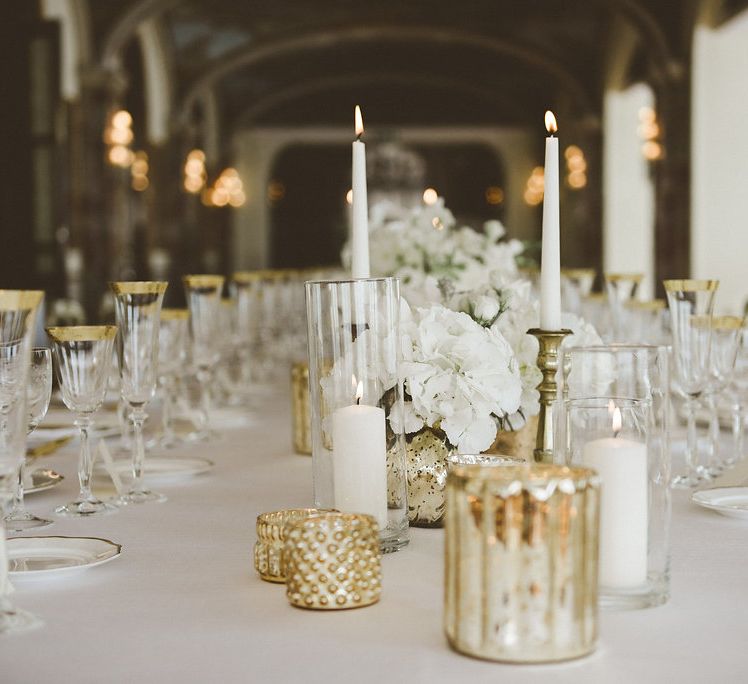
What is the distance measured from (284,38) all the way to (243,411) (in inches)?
454

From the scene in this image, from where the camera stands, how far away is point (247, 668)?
3.28 feet

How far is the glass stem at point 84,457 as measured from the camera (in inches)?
68.7

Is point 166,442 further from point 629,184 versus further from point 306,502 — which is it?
point 629,184

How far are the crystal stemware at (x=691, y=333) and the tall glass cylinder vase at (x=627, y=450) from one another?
76 centimetres

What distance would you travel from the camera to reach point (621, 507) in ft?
3.71

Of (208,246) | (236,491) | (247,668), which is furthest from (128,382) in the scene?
(208,246)

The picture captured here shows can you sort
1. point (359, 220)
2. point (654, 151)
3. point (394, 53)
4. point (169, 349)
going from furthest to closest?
1. point (394, 53)
2. point (654, 151)
3. point (169, 349)
4. point (359, 220)

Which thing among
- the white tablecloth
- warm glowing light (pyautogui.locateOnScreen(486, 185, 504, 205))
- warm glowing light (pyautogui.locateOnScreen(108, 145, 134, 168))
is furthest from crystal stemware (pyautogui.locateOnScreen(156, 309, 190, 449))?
warm glowing light (pyautogui.locateOnScreen(486, 185, 504, 205))

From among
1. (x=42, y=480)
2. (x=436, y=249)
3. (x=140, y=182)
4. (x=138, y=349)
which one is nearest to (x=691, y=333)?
(x=138, y=349)

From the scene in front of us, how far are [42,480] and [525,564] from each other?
1.25m

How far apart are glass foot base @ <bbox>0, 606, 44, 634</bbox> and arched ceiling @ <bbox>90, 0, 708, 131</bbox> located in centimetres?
1053

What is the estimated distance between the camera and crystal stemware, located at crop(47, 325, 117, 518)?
167 centimetres

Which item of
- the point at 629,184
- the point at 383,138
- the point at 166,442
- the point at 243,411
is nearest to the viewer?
the point at 166,442

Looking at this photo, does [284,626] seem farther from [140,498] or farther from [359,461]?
[140,498]
